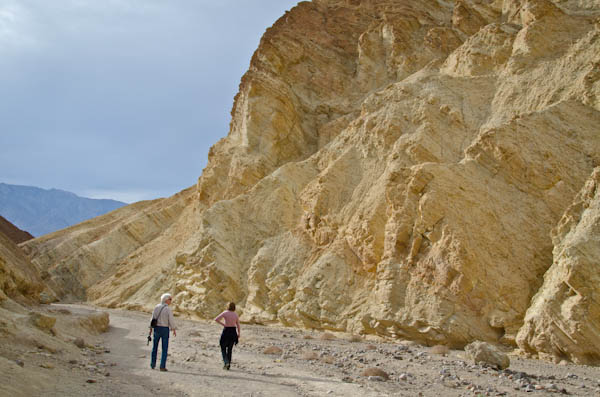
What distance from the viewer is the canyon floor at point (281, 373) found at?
7054 mm

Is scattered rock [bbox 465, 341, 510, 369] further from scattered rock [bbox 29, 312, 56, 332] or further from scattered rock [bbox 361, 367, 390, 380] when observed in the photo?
scattered rock [bbox 29, 312, 56, 332]

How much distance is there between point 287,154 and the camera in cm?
3541

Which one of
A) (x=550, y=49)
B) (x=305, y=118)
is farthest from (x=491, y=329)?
(x=305, y=118)

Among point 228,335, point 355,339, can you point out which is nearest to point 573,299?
point 355,339

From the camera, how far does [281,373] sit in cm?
956

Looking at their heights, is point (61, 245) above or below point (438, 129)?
below

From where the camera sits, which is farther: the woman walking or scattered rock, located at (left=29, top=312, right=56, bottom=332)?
scattered rock, located at (left=29, top=312, right=56, bottom=332)

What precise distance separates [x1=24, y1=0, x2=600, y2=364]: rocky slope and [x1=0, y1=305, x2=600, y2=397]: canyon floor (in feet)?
8.43

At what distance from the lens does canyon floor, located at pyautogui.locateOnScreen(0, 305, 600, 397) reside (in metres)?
7.05

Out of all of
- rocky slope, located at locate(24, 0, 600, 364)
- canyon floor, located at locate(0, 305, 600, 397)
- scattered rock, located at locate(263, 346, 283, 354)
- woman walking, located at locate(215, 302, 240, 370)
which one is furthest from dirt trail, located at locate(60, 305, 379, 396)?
rocky slope, located at locate(24, 0, 600, 364)

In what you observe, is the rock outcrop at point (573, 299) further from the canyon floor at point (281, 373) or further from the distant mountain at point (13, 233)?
the distant mountain at point (13, 233)

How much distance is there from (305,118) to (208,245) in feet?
50.8

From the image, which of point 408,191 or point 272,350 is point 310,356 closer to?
point 272,350

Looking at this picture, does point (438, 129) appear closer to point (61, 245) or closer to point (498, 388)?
point (498, 388)
